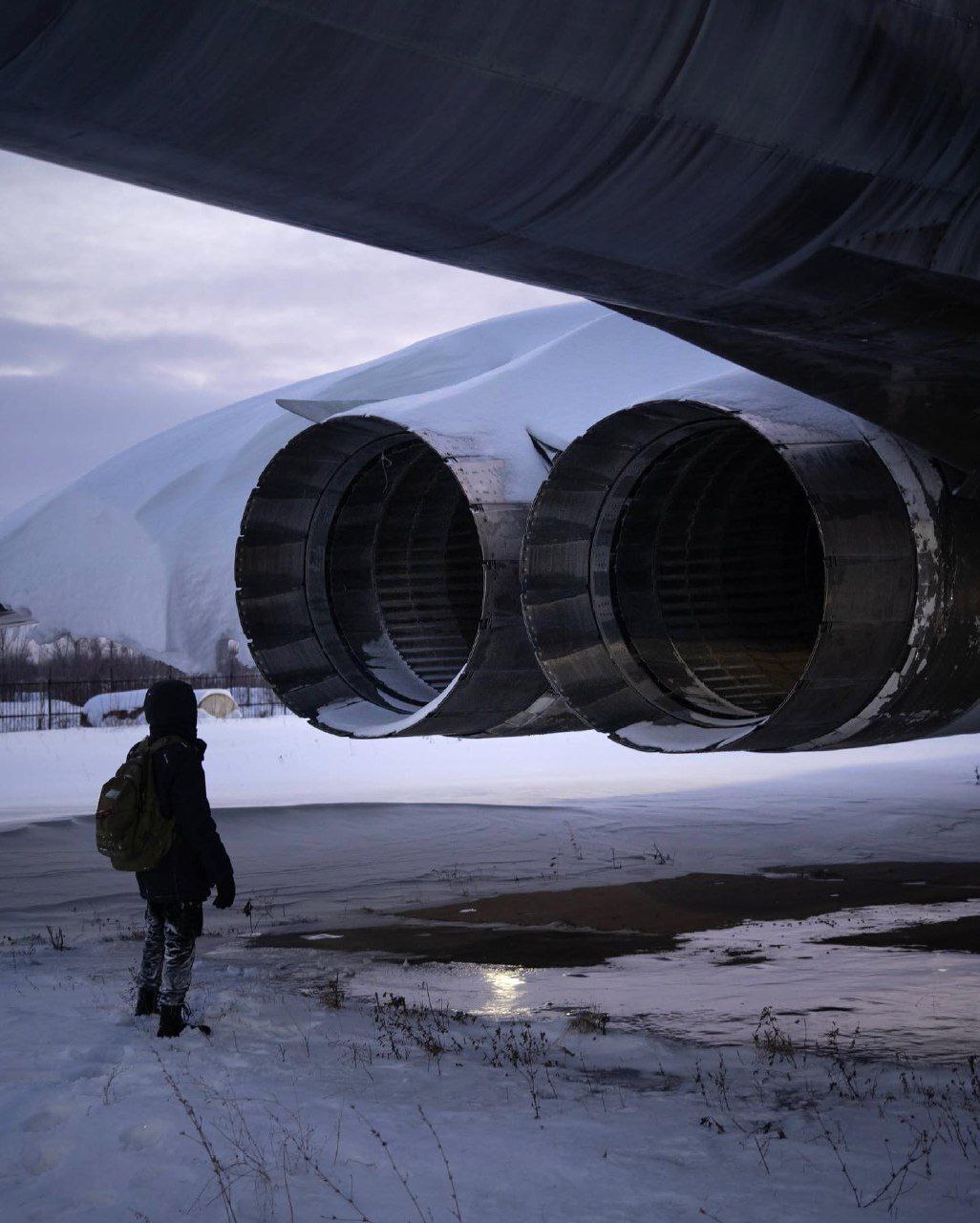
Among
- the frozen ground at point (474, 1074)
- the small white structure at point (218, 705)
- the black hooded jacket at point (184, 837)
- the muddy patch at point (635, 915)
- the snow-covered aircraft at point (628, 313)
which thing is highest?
the snow-covered aircraft at point (628, 313)

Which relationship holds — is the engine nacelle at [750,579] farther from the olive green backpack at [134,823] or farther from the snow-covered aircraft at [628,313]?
the olive green backpack at [134,823]

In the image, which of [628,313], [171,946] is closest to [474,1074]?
[171,946]

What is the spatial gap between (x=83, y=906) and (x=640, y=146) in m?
7.91

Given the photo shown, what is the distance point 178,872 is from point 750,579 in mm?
4391

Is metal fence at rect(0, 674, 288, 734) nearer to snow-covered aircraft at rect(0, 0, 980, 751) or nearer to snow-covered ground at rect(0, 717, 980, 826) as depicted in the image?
snow-covered ground at rect(0, 717, 980, 826)

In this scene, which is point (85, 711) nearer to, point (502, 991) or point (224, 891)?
point (502, 991)

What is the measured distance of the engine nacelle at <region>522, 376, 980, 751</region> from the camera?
6.35m

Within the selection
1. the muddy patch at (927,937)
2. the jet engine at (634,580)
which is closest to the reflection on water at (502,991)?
the jet engine at (634,580)

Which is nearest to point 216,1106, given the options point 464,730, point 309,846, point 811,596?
point 464,730

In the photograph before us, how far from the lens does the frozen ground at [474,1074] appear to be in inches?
172

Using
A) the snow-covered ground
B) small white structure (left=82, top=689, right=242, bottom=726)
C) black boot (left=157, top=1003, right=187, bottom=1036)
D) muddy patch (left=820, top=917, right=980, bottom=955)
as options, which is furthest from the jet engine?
small white structure (left=82, top=689, right=242, bottom=726)

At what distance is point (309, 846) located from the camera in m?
12.9

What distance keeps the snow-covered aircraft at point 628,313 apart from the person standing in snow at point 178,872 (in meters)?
1.46

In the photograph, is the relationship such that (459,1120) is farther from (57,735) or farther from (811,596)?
(57,735)
